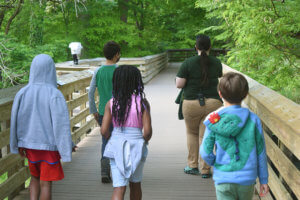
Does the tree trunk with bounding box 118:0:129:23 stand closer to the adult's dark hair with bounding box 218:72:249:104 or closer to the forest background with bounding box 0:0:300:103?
the forest background with bounding box 0:0:300:103

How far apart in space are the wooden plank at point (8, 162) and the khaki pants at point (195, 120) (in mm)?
2132

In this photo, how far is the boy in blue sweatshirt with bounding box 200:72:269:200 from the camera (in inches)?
115

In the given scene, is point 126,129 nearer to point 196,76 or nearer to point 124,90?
point 124,90

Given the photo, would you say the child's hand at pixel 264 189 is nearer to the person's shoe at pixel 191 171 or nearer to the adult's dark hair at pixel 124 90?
the adult's dark hair at pixel 124 90

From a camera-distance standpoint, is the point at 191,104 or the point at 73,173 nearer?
the point at 191,104

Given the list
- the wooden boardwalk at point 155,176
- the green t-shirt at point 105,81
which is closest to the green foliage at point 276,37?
the wooden boardwalk at point 155,176

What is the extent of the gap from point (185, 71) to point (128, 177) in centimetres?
196

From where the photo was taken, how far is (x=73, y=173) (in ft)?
19.4

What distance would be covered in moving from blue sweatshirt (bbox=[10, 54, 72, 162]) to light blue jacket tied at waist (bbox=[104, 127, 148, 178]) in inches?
16.8

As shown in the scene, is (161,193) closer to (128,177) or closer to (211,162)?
(128,177)

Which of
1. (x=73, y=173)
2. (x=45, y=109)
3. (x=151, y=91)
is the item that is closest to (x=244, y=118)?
(x=45, y=109)

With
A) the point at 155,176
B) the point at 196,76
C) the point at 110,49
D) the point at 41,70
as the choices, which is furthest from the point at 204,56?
the point at 41,70

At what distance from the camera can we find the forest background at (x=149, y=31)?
8070 millimetres

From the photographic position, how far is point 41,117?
3742 mm
